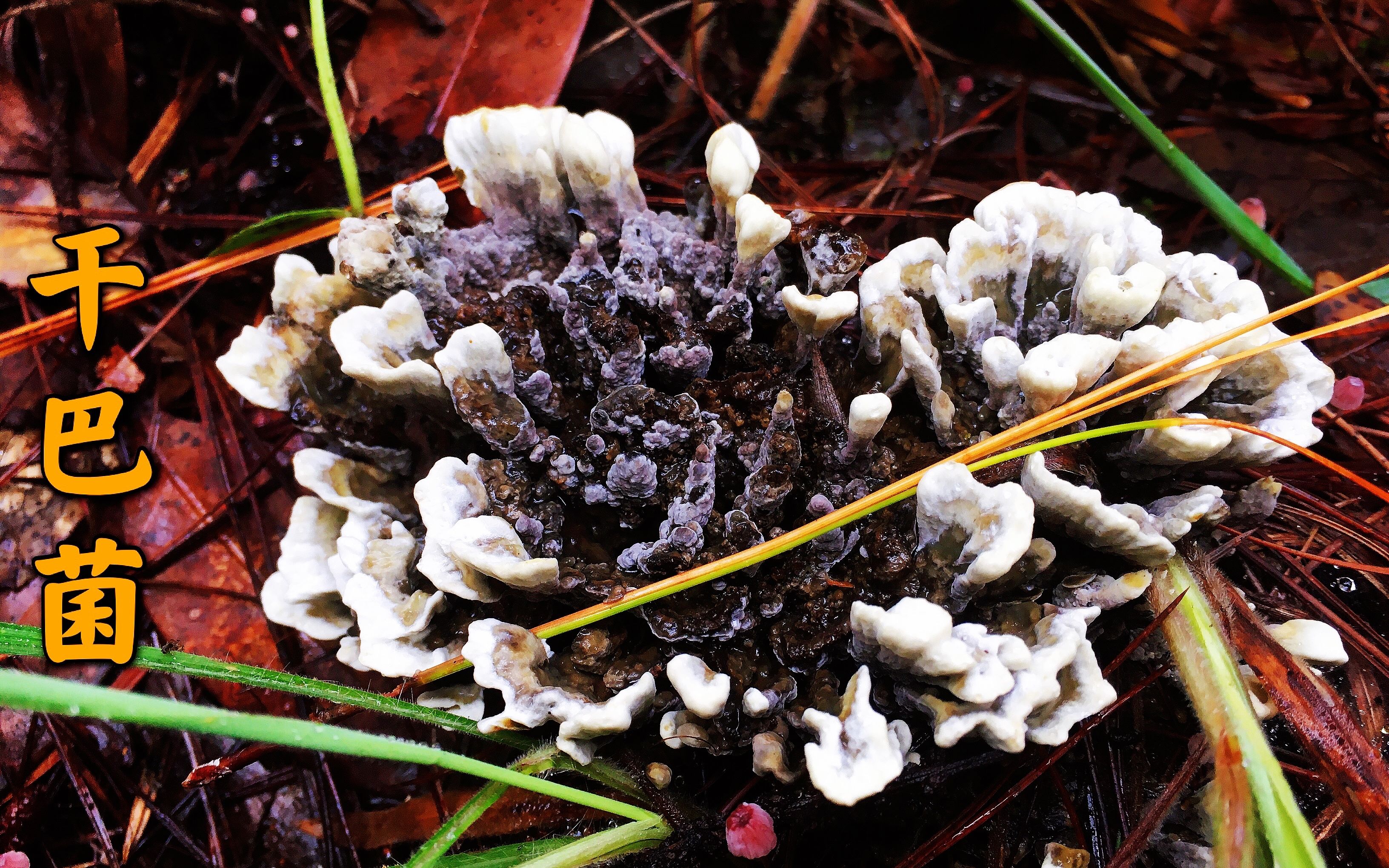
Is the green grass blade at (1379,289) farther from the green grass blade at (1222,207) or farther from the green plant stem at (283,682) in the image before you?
the green plant stem at (283,682)

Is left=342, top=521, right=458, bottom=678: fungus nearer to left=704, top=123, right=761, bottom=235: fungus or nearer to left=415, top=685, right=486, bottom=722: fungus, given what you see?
left=415, top=685, right=486, bottom=722: fungus

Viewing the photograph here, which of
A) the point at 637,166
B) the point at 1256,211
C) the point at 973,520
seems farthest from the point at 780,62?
the point at 973,520

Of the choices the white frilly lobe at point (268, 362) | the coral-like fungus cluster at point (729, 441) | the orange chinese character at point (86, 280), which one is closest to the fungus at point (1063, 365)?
the coral-like fungus cluster at point (729, 441)

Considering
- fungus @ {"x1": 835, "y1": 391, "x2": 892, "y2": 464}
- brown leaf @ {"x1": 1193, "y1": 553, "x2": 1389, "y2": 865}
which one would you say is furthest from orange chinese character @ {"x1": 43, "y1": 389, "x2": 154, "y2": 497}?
brown leaf @ {"x1": 1193, "y1": 553, "x2": 1389, "y2": 865}

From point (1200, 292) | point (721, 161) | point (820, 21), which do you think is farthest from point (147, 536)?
point (1200, 292)

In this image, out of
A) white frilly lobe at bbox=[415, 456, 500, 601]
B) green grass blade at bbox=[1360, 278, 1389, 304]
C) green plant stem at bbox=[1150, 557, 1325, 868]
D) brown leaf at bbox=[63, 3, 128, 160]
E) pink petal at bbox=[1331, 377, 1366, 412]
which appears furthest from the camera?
brown leaf at bbox=[63, 3, 128, 160]
